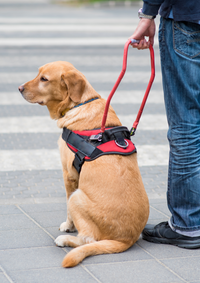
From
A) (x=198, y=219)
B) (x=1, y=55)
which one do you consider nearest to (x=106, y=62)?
(x=1, y=55)

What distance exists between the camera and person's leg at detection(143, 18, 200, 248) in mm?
2744

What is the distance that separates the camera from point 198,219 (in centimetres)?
292

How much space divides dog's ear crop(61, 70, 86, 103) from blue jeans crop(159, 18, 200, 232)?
2.16 ft

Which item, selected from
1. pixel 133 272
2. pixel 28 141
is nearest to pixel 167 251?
pixel 133 272

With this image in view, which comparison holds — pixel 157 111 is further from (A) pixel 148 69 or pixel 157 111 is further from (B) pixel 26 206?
(B) pixel 26 206

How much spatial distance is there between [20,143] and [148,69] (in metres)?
4.94

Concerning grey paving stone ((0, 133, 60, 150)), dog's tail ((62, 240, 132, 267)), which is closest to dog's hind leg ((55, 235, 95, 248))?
dog's tail ((62, 240, 132, 267))

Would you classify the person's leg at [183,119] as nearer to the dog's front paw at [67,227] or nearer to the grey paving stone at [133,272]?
the grey paving stone at [133,272]

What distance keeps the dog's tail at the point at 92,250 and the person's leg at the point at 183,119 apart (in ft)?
1.29

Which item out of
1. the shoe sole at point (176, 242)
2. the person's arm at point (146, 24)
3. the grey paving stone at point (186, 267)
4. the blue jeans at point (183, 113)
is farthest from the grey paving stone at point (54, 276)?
the person's arm at point (146, 24)

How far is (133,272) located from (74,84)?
141 cm

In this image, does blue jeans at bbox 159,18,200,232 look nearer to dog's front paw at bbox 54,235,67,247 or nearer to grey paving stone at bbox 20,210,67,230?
dog's front paw at bbox 54,235,67,247

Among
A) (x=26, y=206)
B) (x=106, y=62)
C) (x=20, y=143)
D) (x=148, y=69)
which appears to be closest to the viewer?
(x=26, y=206)

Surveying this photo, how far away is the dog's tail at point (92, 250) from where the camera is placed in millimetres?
2593
